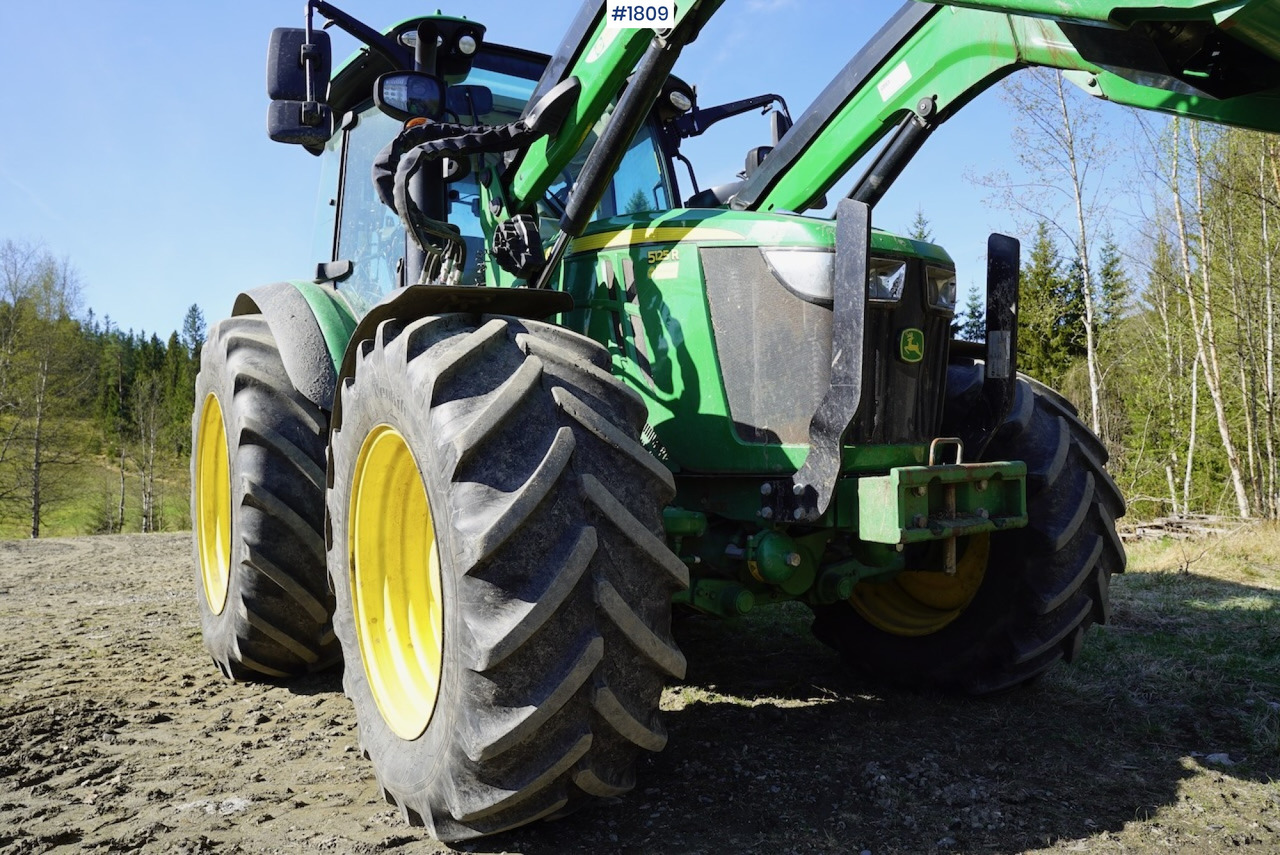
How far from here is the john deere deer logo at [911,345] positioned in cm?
317

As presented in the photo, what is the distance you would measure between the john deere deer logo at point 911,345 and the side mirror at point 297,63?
222cm

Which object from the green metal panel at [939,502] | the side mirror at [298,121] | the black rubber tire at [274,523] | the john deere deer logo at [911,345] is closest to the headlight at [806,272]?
the john deere deer logo at [911,345]

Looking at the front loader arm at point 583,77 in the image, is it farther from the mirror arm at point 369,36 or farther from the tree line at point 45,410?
the tree line at point 45,410

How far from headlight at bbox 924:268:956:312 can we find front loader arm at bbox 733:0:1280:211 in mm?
575

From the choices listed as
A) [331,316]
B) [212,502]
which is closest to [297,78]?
[331,316]

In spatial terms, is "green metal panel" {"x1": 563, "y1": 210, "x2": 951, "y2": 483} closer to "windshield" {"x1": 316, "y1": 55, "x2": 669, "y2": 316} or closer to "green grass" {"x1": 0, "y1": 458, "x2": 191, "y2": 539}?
"windshield" {"x1": 316, "y1": 55, "x2": 669, "y2": 316}

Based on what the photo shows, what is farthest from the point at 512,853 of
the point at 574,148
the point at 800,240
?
the point at 574,148

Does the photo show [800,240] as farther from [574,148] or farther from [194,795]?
[194,795]

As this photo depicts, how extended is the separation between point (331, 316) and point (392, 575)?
144cm

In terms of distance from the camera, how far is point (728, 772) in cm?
305

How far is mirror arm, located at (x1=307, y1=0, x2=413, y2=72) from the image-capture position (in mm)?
3628

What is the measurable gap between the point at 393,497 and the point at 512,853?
3.89 ft

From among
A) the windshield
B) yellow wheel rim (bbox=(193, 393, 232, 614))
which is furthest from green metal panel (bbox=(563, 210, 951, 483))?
yellow wheel rim (bbox=(193, 393, 232, 614))

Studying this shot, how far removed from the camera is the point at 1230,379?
1814 cm
